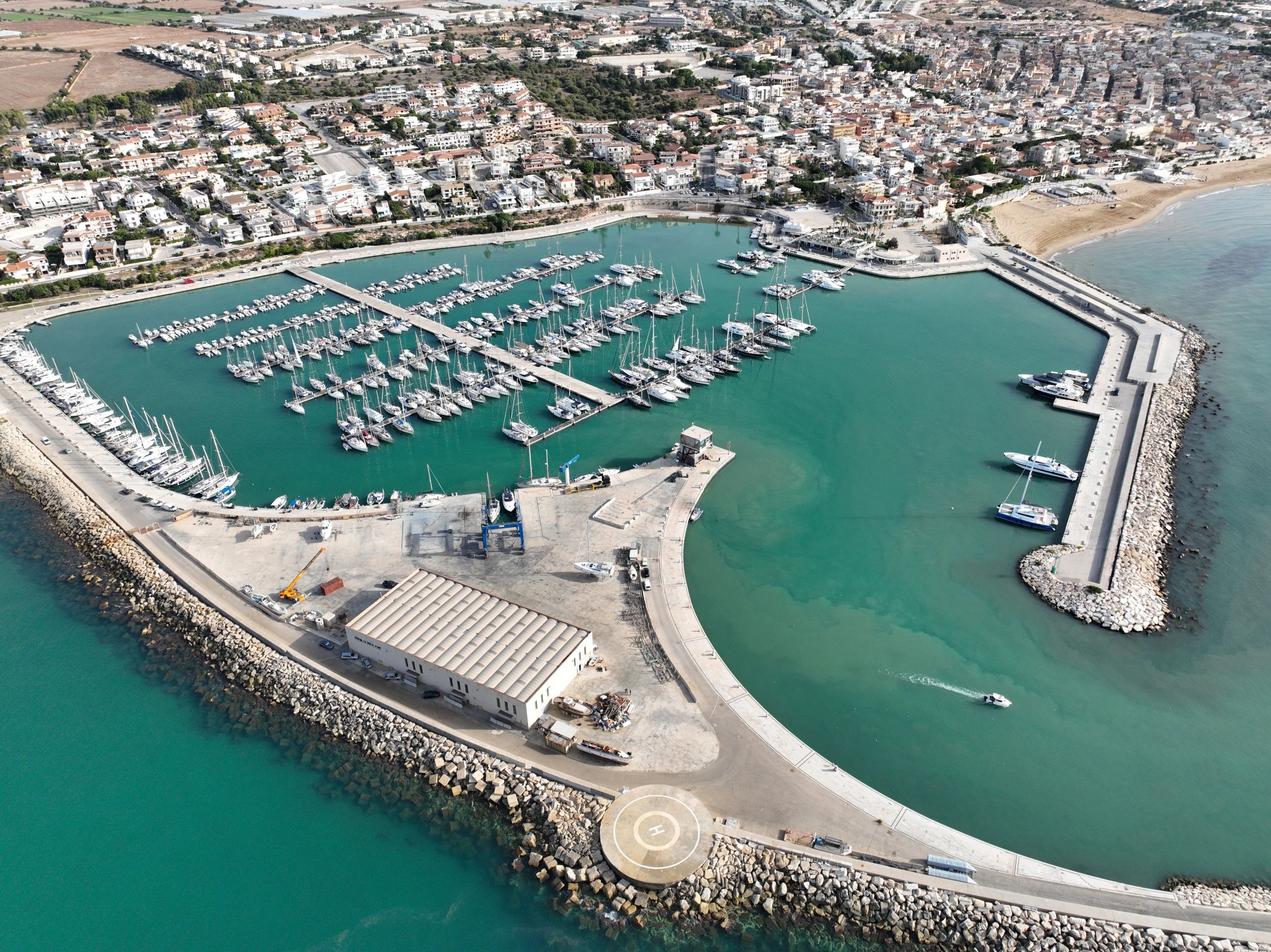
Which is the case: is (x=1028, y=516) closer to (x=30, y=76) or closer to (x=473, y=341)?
(x=473, y=341)

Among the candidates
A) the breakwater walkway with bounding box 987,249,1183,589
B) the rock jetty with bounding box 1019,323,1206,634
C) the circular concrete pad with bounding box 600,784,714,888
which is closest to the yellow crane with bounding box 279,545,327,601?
the circular concrete pad with bounding box 600,784,714,888

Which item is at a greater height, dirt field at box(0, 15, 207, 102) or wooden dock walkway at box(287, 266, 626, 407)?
dirt field at box(0, 15, 207, 102)

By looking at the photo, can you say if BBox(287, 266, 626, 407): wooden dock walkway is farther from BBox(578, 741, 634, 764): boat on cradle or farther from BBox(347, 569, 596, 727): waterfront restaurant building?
BBox(578, 741, 634, 764): boat on cradle

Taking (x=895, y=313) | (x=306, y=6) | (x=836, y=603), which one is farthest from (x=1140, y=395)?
(x=306, y=6)

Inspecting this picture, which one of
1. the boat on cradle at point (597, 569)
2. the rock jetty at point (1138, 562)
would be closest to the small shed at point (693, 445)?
the boat on cradle at point (597, 569)

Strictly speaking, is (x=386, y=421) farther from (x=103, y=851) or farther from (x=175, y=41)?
(x=175, y=41)

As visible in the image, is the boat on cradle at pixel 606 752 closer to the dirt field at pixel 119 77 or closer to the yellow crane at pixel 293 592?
the yellow crane at pixel 293 592

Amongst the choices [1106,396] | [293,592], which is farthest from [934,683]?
[1106,396]
